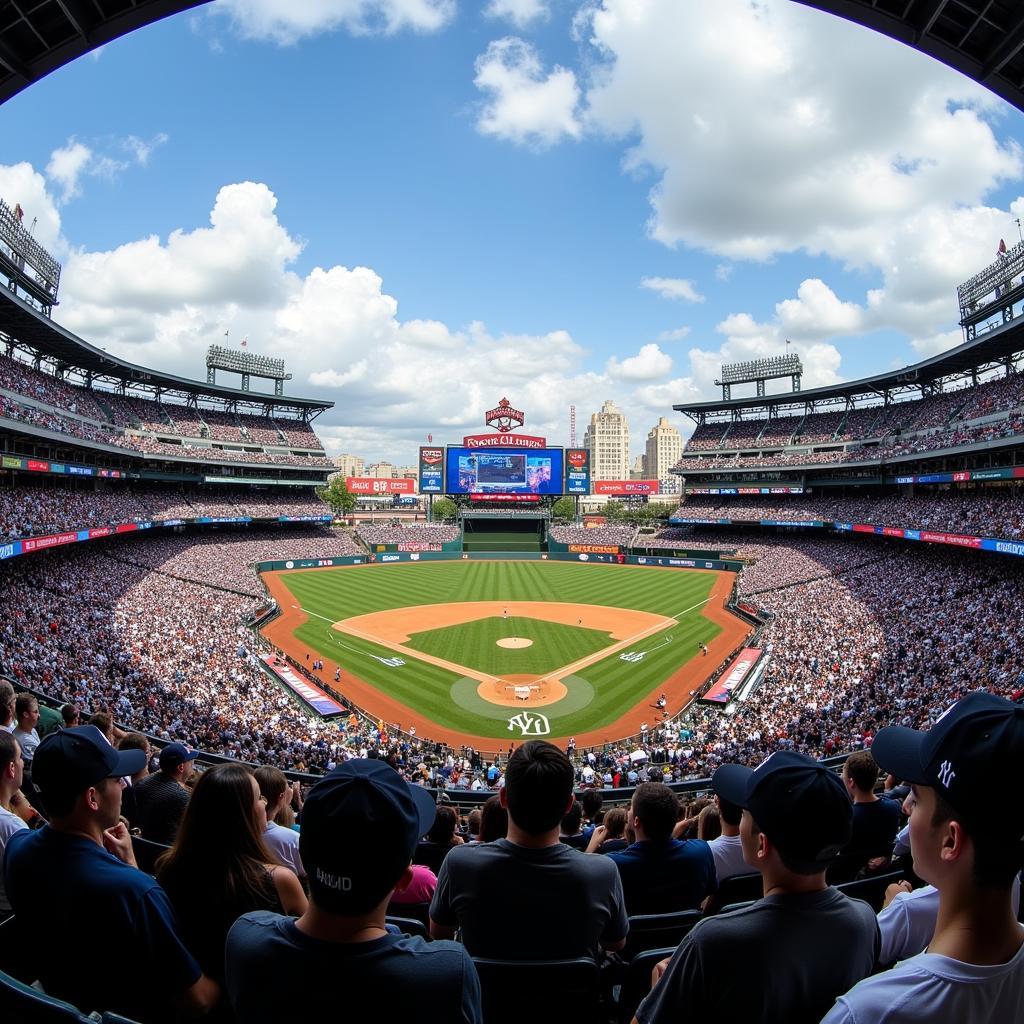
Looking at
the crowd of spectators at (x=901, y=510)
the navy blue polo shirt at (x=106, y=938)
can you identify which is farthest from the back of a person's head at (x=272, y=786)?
the crowd of spectators at (x=901, y=510)

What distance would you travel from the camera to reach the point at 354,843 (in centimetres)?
223

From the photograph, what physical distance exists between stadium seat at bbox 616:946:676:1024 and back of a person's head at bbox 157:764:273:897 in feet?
7.14

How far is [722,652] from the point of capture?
35.2m

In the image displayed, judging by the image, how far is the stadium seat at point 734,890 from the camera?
4863mm

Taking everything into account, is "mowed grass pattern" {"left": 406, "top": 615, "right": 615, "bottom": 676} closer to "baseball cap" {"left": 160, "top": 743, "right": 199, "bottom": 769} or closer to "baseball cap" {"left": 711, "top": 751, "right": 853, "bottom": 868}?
"baseball cap" {"left": 160, "top": 743, "right": 199, "bottom": 769}

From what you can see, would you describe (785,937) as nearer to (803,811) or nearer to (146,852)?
(803,811)

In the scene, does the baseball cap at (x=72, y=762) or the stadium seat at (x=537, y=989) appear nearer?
the stadium seat at (x=537, y=989)

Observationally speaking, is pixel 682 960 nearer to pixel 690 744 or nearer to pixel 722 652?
pixel 690 744

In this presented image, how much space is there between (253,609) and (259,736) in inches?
905

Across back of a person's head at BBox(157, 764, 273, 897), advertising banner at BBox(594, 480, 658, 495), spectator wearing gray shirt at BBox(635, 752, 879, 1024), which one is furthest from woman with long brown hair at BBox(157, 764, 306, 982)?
advertising banner at BBox(594, 480, 658, 495)

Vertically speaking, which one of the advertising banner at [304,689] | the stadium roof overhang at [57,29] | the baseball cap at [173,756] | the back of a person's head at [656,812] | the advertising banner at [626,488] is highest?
the stadium roof overhang at [57,29]

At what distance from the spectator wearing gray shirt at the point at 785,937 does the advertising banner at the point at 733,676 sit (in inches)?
1017

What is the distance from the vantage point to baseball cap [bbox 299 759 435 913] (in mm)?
2232

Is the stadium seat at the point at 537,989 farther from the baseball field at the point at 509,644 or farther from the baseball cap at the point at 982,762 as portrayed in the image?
the baseball field at the point at 509,644
